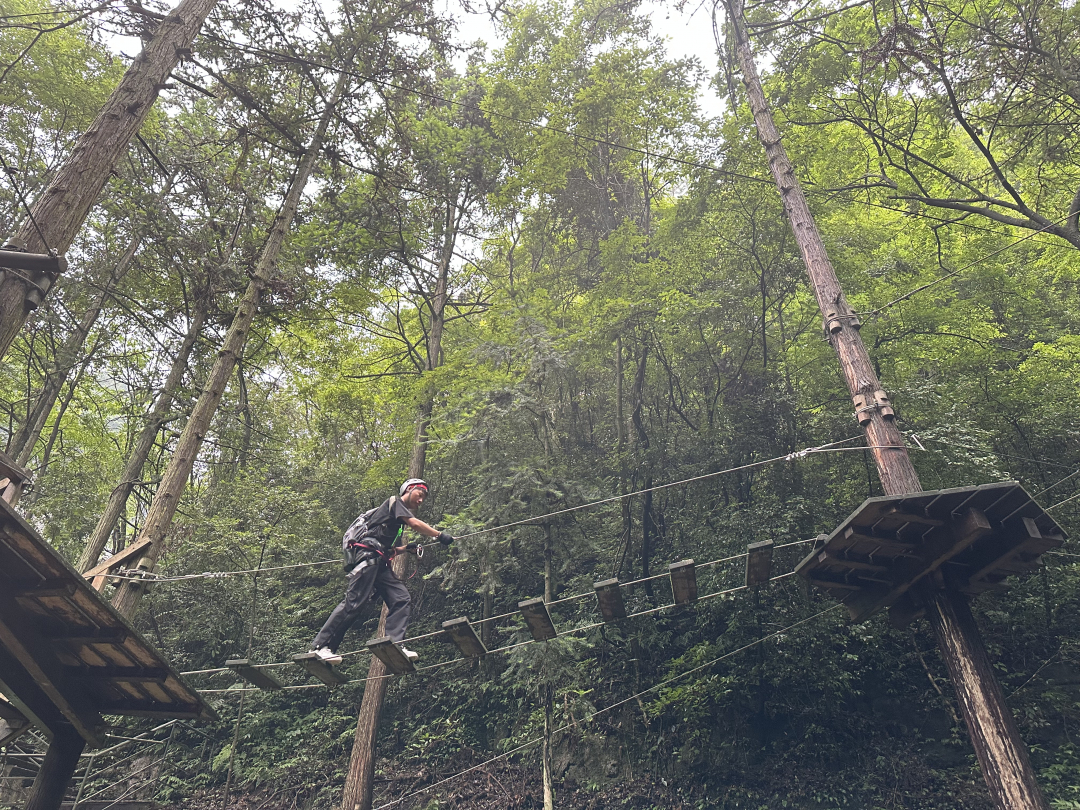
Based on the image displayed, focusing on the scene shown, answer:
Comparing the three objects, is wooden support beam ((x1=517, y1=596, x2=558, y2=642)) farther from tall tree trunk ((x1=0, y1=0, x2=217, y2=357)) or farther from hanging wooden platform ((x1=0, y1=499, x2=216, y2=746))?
tall tree trunk ((x1=0, y1=0, x2=217, y2=357))

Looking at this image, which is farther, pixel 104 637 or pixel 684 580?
pixel 684 580

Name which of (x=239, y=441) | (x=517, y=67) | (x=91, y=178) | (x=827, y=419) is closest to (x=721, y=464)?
(x=827, y=419)

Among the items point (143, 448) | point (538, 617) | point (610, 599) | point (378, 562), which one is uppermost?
point (143, 448)

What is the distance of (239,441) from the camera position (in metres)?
10.6

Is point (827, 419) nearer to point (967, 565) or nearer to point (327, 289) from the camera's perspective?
point (967, 565)

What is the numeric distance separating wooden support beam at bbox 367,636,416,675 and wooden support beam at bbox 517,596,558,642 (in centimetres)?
110

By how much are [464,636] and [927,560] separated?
13.4 ft

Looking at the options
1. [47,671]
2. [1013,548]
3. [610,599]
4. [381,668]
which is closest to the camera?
[47,671]

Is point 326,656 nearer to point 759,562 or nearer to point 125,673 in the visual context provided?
point 125,673

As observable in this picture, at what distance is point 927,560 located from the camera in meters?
4.92

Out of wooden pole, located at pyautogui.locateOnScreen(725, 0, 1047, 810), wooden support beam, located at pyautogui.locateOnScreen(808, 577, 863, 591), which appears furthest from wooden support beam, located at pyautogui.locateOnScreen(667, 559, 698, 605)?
wooden pole, located at pyautogui.locateOnScreen(725, 0, 1047, 810)

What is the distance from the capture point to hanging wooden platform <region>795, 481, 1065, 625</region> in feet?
14.7

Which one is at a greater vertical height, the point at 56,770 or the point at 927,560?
the point at 927,560

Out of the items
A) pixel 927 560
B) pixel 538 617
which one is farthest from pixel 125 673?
pixel 927 560
